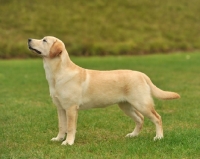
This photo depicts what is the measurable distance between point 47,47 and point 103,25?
22081 millimetres

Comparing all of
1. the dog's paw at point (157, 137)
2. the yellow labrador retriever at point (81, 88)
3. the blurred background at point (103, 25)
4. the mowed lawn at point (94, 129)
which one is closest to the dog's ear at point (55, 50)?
the yellow labrador retriever at point (81, 88)

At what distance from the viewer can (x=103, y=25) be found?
92.8 ft

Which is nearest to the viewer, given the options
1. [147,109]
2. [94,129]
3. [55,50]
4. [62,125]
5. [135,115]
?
[55,50]

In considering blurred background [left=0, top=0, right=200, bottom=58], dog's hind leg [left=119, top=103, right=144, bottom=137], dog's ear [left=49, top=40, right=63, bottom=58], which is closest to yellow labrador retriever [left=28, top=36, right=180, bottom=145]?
dog's ear [left=49, top=40, right=63, bottom=58]

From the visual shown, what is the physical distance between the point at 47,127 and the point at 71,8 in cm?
2267

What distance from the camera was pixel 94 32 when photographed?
27469mm

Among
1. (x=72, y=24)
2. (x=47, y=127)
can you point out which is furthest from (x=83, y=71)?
(x=72, y=24)

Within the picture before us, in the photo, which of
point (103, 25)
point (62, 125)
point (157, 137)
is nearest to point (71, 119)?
point (62, 125)

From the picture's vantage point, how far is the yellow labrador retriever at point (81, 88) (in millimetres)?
6379

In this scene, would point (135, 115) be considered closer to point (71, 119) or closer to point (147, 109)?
point (147, 109)

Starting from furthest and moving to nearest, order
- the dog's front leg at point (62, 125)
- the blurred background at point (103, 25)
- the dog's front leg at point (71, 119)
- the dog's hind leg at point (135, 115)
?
the blurred background at point (103, 25) < the dog's hind leg at point (135, 115) < the dog's front leg at point (62, 125) < the dog's front leg at point (71, 119)

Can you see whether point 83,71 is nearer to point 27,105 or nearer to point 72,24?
point 27,105

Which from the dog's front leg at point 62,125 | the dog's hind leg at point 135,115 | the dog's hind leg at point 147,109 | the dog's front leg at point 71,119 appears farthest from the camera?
the dog's hind leg at point 135,115

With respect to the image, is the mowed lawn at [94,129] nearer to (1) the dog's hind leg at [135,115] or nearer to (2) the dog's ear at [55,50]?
(1) the dog's hind leg at [135,115]
